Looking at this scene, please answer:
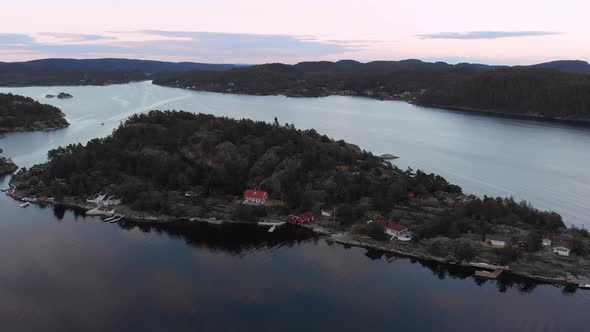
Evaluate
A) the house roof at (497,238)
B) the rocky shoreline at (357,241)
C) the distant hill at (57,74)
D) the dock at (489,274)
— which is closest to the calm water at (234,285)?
the dock at (489,274)

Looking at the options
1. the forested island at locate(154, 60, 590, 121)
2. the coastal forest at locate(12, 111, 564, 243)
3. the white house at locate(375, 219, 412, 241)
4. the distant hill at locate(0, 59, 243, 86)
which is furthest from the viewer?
the distant hill at locate(0, 59, 243, 86)

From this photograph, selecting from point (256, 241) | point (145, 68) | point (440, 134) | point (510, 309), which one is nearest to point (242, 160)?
point (256, 241)

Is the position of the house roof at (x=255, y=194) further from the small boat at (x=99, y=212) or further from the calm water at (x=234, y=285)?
the small boat at (x=99, y=212)

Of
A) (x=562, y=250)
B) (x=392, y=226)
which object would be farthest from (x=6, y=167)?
(x=562, y=250)

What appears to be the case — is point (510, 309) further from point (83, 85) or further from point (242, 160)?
point (83, 85)

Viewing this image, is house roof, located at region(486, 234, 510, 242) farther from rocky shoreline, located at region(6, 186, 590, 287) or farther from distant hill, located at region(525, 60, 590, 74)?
distant hill, located at region(525, 60, 590, 74)

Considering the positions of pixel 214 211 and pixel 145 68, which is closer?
pixel 214 211

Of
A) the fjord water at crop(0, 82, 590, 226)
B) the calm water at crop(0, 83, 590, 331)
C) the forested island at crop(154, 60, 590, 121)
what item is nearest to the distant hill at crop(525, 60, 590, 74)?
the forested island at crop(154, 60, 590, 121)
